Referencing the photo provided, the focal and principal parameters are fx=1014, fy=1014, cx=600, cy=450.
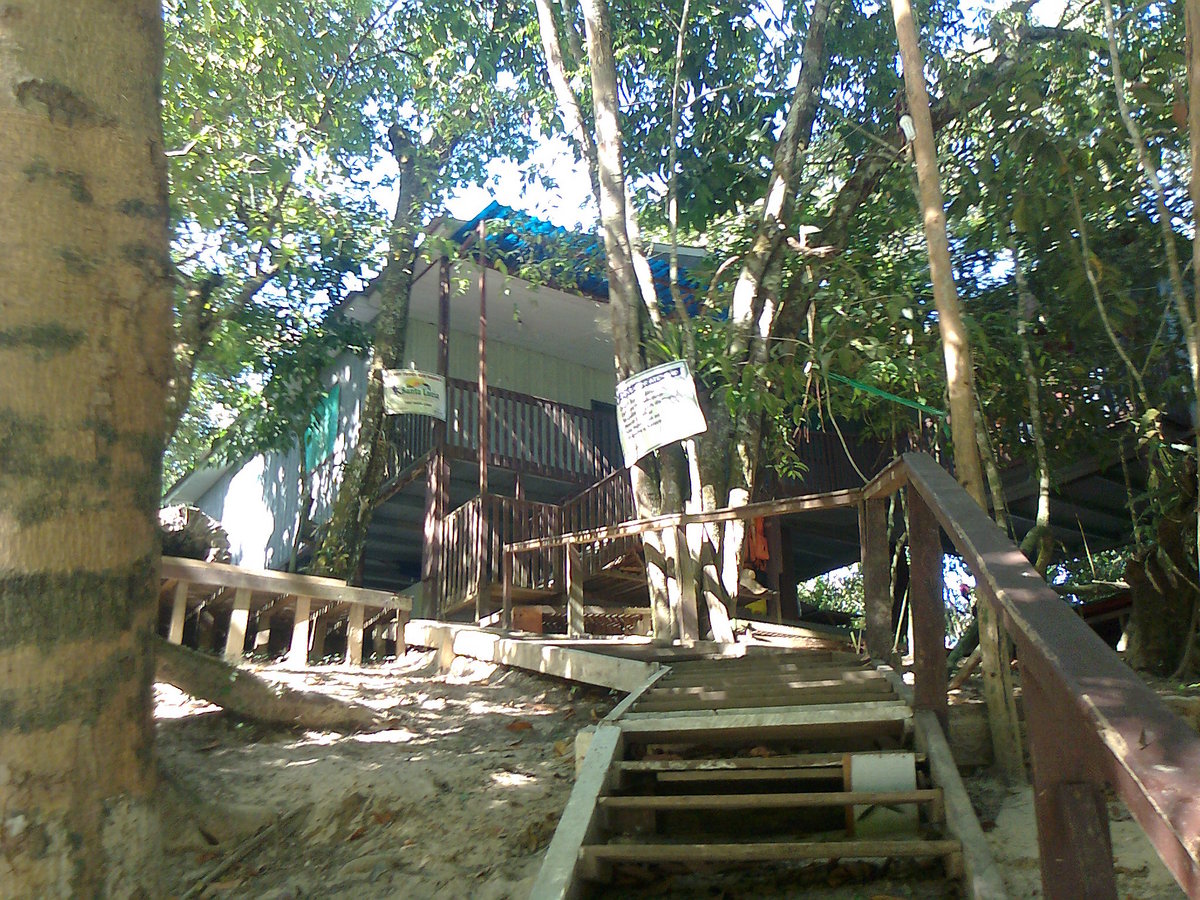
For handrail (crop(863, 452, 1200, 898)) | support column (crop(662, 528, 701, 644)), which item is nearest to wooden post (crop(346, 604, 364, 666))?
support column (crop(662, 528, 701, 644))

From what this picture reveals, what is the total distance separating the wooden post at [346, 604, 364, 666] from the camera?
8.51 meters

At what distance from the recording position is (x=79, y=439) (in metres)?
2.06

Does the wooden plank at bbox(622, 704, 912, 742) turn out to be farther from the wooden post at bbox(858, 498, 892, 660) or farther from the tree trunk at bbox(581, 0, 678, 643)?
Answer: the tree trunk at bbox(581, 0, 678, 643)

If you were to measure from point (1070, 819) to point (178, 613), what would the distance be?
6753 millimetres

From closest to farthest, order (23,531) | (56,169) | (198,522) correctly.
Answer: (23,531)
(56,169)
(198,522)

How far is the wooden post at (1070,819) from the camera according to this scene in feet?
6.32

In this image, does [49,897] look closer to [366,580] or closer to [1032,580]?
[1032,580]

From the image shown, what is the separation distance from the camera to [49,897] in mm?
1843

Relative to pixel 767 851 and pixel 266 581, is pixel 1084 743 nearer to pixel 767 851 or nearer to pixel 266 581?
pixel 767 851

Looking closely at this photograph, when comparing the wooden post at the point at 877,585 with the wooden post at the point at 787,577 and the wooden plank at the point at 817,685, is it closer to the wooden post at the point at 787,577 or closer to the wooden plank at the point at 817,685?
the wooden plank at the point at 817,685

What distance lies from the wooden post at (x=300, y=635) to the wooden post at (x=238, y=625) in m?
0.49

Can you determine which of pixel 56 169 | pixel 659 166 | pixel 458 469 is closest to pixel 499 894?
pixel 56 169

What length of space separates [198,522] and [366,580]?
27.4 ft

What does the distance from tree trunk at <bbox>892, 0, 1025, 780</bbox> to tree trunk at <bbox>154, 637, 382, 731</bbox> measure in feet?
11.2
